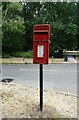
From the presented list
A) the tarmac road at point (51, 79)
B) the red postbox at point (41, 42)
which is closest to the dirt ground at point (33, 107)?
the red postbox at point (41, 42)

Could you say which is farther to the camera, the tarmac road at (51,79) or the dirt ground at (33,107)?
the tarmac road at (51,79)

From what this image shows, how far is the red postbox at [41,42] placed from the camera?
17.7ft

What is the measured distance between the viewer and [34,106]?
5.76m

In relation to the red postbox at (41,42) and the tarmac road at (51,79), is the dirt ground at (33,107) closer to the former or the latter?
the red postbox at (41,42)

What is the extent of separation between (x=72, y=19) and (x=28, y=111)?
26061mm

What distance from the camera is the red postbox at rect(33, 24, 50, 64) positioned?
5406mm

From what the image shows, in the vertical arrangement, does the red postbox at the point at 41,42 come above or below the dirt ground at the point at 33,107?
above

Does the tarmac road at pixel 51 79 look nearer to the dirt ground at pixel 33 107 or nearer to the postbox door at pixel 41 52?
the dirt ground at pixel 33 107

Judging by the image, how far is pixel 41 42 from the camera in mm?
5453

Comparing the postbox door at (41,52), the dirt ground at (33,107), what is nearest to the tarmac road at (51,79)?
the dirt ground at (33,107)

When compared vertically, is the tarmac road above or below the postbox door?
below

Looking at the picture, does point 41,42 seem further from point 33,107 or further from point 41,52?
point 33,107

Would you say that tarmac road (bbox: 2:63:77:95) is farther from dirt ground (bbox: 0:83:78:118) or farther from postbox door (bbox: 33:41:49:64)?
postbox door (bbox: 33:41:49:64)

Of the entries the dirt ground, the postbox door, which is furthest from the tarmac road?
the postbox door
